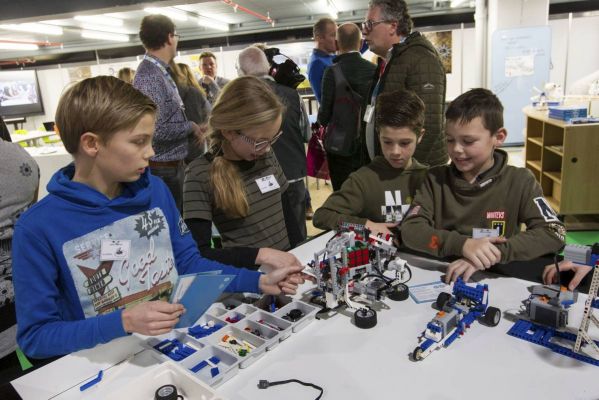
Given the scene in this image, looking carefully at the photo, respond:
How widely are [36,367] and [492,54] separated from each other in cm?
834

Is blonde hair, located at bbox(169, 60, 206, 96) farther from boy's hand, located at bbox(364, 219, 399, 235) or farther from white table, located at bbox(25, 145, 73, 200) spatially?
white table, located at bbox(25, 145, 73, 200)

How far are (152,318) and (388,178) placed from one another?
1.30 meters

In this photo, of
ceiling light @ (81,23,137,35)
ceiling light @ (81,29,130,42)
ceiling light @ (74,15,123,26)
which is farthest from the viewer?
ceiling light @ (81,29,130,42)

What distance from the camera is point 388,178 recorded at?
1980 millimetres

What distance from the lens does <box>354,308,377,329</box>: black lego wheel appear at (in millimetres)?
1159

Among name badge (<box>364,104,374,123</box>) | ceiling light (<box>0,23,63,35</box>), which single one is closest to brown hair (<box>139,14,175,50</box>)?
name badge (<box>364,104,374,123</box>)

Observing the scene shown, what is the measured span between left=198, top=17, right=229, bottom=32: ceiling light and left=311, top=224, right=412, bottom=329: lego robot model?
9.93m

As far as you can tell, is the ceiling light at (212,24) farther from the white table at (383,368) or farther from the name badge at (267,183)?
the white table at (383,368)

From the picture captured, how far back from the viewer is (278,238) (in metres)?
1.91

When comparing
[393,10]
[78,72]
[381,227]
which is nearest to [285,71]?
[393,10]

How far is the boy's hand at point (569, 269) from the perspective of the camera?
1.24 m

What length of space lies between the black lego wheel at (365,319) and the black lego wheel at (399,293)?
0.49 ft

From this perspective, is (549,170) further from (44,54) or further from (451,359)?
(44,54)

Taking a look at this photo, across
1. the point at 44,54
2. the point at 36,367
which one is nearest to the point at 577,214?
the point at 36,367
